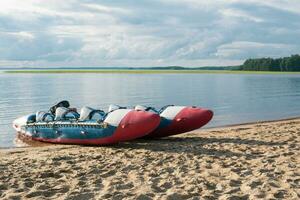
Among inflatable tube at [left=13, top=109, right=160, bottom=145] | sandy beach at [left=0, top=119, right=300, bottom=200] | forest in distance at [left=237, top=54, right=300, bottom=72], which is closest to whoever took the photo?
sandy beach at [left=0, top=119, right=300, bottom=200]

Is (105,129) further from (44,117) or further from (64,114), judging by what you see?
(44,117)

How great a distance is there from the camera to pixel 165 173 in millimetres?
8492

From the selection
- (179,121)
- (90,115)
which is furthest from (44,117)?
(179,121)

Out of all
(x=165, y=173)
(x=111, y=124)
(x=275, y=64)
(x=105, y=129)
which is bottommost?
(x=165, y=173)

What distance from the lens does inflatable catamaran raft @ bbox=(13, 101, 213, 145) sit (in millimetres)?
12688

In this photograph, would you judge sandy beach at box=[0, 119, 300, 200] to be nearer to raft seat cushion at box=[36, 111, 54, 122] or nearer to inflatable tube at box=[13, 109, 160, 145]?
inflatable tube at box=[13, 109, 160, 145]

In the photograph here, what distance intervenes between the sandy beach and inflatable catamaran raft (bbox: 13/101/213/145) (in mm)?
657

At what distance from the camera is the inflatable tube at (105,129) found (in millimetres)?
12617

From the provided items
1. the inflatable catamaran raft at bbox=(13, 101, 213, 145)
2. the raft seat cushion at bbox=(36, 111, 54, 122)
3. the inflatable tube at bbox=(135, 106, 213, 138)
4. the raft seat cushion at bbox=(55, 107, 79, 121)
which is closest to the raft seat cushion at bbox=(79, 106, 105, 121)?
the inflatable catamaran raft at bbox=(13, 101, 213, 145)

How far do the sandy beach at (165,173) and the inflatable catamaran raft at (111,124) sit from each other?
66 centimetres

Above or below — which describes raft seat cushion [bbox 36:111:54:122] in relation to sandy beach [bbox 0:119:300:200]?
above

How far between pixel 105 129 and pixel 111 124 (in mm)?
273

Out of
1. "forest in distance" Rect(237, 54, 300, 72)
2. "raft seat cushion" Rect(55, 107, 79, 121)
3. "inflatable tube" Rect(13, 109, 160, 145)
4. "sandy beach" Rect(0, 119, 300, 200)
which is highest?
"forest in distance" Rect(237, 54, 300, 72)

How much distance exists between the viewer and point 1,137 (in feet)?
60.2
